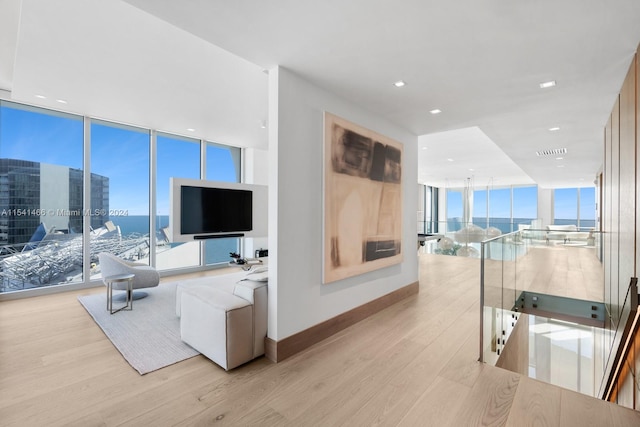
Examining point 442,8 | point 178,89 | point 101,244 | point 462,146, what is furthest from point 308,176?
point 462,146

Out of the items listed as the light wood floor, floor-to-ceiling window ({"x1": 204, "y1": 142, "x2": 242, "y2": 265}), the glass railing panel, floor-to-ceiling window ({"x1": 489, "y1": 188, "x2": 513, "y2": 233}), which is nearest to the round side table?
the light wood floor

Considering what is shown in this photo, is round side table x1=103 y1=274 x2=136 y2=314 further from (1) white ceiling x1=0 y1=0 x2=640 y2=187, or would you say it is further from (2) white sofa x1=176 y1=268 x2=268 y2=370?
(1) white ceiling x1=0 y1=0 x2=640 y2=187

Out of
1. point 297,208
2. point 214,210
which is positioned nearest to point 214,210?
point 214,210

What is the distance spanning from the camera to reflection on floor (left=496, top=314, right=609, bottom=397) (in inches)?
185

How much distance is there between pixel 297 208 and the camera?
9.16ft

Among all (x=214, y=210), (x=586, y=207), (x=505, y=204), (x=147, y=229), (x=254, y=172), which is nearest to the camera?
(x=214, y=210)

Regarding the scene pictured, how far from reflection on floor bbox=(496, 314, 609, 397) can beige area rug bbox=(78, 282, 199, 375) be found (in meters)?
4.72

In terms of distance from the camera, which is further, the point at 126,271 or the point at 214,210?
the point at 214,210

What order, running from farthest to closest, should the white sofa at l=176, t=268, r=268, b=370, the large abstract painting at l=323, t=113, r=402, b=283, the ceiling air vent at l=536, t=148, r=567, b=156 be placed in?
the ceiling air vent at l=536, t=148, r=567, b=156
the large abstract painting at l=323, t=113, r=402, b=283
the white sofa at l=176, t=268, r=268, b=370

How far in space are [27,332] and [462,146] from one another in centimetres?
793

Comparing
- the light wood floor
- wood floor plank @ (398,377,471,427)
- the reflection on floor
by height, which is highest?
the light wood floor

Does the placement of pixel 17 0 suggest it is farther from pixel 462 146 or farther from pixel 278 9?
pixel 462 146

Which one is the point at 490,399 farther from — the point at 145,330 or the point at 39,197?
the point at 39,197

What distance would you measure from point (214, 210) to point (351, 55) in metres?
3.75
